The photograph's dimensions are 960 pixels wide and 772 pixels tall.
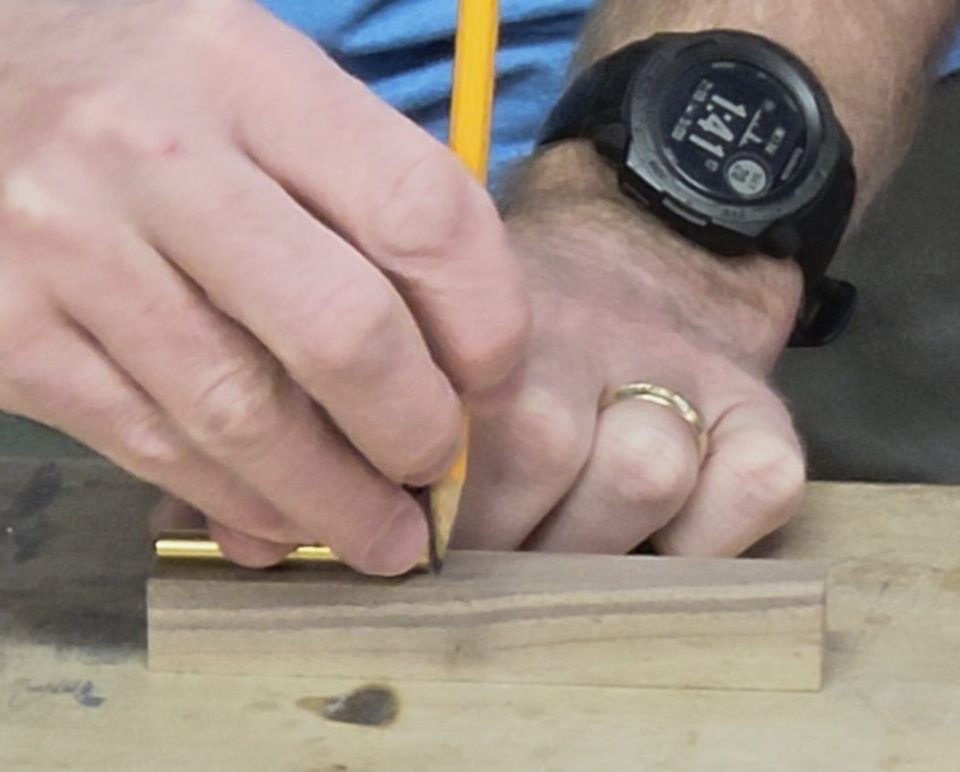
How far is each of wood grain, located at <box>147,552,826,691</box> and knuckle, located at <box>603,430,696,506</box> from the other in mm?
45

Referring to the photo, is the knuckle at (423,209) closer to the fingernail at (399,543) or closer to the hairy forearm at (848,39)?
the fingernail at (399,543)

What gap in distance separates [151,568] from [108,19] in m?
0.20

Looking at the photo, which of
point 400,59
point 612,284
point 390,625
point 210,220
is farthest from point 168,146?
point 400,59

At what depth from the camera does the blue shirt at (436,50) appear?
88 centimetres

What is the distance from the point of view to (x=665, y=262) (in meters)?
0.76

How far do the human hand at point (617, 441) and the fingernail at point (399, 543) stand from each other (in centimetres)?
6

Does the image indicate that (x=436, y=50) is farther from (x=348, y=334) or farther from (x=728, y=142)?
(x=348, y=334)

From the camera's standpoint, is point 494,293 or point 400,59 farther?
point 400,59

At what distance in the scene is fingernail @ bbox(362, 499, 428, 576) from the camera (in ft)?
1.75

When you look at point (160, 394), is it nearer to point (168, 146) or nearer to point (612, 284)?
point (168, 146)

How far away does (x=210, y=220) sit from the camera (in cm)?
46

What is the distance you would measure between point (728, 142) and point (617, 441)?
201mm

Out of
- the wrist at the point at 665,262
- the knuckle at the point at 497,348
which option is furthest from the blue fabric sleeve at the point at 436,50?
the knuckle at the point at 497,348

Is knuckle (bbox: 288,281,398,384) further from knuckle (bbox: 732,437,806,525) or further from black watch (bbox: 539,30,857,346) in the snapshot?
black watch (bbox: 539,30,857,346)
